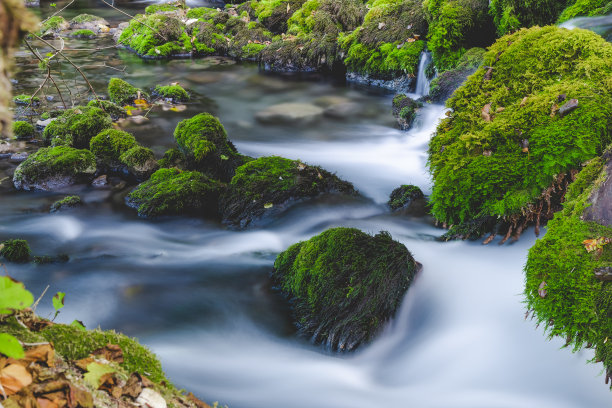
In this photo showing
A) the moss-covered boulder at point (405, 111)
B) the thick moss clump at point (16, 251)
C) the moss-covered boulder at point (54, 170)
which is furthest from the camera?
the moss-covered boulder at point (405, 111)

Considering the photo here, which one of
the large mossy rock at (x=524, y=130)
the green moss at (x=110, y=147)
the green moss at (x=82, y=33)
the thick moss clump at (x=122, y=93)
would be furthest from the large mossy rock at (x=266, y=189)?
the green moss at (x=82, y=33)

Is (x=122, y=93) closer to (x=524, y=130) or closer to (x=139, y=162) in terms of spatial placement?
(x=139, y=162)

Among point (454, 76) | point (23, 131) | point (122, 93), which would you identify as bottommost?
point (23, 131)

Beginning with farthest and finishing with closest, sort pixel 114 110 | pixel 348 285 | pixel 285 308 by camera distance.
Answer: pixel 114 110 < pixel 285 308 < pixel 348 285

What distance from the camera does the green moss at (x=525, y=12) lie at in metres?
8.41

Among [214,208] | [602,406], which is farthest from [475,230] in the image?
[214,208]

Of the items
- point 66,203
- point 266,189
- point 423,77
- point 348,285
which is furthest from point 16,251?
point 423,77

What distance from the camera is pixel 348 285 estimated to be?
4113mm

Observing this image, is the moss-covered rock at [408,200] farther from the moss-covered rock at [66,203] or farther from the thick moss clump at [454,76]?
the moss-covered rock at [66,203]

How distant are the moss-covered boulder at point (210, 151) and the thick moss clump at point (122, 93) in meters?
4.40

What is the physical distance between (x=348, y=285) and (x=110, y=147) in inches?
230

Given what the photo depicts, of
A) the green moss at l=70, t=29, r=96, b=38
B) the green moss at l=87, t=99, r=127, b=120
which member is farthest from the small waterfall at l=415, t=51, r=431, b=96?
the green moss at l=70, t=29, r=96, b=38

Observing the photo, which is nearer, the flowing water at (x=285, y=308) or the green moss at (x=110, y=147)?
the flowing water at (x=285, y=308)

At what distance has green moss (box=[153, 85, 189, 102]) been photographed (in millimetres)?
11500
